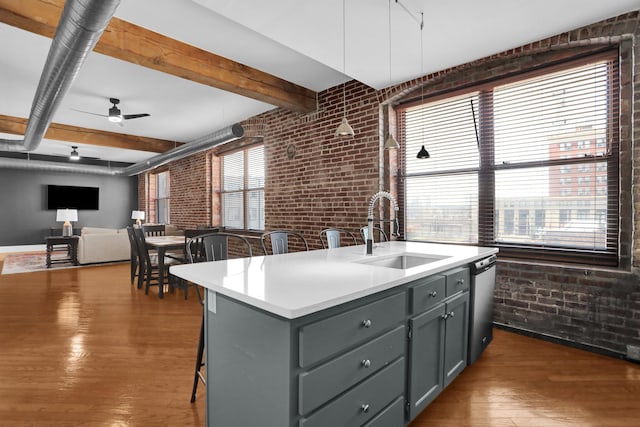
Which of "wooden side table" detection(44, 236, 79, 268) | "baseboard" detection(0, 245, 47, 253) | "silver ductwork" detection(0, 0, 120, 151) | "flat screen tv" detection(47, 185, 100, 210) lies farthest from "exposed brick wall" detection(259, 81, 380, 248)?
"baseboard" detection(0, 245, 47, 253)

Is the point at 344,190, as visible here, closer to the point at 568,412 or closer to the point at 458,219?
the point at 458,219

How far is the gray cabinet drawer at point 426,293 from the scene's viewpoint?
1728mm

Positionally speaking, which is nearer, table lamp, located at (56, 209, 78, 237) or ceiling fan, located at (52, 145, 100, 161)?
table lamp, located at (56, 209, 78, 237)

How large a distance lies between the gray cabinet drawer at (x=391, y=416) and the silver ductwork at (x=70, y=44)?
2.57m

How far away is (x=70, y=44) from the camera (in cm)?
237

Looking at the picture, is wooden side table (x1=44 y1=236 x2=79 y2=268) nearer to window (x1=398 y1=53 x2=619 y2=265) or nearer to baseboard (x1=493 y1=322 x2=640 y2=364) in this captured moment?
window (x1=398 y1=53 x2=619 y2=265)

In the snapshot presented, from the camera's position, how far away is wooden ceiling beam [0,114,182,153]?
6066 mm

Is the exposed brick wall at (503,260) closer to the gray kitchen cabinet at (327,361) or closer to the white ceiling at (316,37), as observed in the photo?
the white ceiling at (316,37)

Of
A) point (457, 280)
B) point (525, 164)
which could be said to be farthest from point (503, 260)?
point (457, 280)

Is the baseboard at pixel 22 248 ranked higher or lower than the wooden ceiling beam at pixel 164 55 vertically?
lower

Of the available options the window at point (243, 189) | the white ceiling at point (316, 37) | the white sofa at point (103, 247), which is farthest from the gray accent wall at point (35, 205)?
the white ceiling at point (316, 37)

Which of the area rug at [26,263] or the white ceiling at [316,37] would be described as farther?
the area rug at [26,263]

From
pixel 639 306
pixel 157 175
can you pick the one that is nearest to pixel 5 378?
pixel 639 306

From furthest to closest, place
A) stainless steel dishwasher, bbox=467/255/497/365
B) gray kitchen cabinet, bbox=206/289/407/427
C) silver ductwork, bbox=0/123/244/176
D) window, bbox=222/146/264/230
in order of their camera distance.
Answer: window, bbox=222/146/264/230 → silver ductwork, bbox=0/123/244/176 → stainless steel dishwasher, bbox=467/255/497/365 → gray kitchen cabinet, bbox=206/289/407/427
